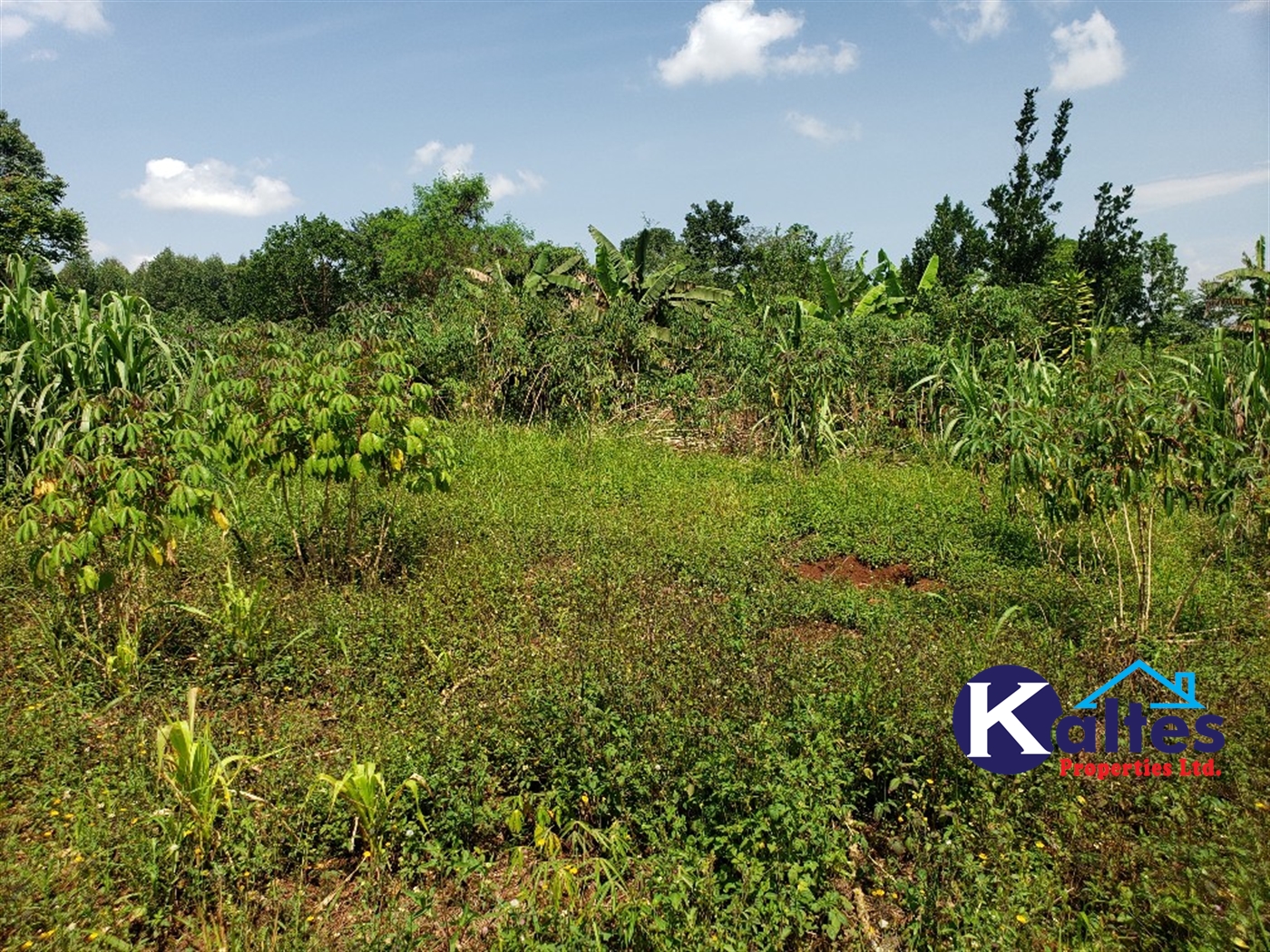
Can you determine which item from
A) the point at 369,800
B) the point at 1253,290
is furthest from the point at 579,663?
the point at 1253,290

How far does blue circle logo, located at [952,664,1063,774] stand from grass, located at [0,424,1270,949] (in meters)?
0.08

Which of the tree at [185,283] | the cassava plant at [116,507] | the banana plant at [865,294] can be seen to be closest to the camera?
the cassava plant at [116,507]

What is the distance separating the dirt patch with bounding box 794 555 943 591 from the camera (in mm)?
5168

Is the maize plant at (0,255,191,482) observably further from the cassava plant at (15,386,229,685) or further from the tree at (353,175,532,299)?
the tree at (353,175,532,299)

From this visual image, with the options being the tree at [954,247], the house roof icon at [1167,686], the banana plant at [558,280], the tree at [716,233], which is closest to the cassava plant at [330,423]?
the house roof icon at [1167,686]

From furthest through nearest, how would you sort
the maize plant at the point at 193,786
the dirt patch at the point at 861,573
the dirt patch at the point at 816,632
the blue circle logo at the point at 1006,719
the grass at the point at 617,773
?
the dirt patch at the point at 861,573 < the dirt patch at the point at 816,632 < the blue circle logo at the point at 1006,719 < the maize plant at the point at 193,786 < the grass at the point at 617,773

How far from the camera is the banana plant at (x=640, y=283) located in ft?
39.7

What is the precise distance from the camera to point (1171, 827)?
2.70 meters

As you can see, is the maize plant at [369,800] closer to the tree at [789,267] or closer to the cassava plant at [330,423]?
the cassava plant at [330,423]

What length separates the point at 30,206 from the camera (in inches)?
1116

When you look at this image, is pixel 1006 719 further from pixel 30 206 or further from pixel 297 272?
pixel 30 206

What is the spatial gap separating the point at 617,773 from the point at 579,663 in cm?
86

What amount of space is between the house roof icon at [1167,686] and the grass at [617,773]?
77mm

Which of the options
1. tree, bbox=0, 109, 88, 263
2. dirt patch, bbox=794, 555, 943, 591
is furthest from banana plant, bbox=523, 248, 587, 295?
tree, bbox=0, 109, 88, 263
